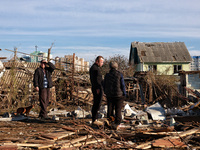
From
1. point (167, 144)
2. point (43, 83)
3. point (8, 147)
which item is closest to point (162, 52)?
point (43, 83)

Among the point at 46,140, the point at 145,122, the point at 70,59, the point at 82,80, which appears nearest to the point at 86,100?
the point at 82,80

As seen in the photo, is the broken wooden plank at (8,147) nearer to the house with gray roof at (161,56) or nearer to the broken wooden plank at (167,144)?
the broken wooden plank at (167,144)

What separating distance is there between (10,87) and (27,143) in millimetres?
7315

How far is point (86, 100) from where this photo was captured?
46.6ft

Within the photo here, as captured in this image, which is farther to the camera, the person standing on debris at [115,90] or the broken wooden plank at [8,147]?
the person standing on debris at [115,90]

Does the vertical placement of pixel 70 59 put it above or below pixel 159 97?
above

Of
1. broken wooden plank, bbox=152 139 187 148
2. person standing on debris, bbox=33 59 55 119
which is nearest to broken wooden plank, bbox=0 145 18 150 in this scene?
broken wooden plank, bbox=152 139 187 148

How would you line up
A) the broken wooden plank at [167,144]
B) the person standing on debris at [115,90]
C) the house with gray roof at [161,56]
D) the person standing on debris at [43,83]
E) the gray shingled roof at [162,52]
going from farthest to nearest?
Answer: the gray shingled roof at [162,52] → the house with gray roof at [161,56] → the person standing on debris at [43,83] → the person standing on debris at [115,90] → the broken wooden plank at [167,144]

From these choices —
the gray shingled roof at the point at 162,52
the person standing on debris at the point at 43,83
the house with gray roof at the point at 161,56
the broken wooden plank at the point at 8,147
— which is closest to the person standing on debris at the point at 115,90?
the person standing on debris at the point at 43,83

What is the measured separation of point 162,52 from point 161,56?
3.47ft

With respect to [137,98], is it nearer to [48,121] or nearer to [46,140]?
[48,121]

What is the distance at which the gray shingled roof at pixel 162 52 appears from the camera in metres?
36.6

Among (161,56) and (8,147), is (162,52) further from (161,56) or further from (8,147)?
(8,147)

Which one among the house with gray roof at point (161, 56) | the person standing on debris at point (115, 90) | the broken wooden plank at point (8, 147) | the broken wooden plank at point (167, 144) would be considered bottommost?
the broken wooden plank at point (8, 147)
